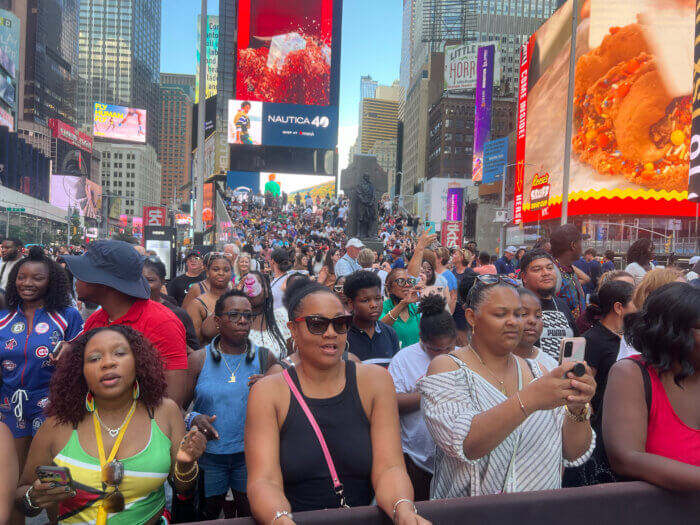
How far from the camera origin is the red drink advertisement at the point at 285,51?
46500 mm

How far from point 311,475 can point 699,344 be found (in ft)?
5.25

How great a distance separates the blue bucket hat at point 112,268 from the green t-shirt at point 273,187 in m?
51.7

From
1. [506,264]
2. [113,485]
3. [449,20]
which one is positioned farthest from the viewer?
[449,20]

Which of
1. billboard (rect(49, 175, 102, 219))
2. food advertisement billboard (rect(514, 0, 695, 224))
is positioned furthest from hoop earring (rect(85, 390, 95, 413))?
billboard (rect(49, 175, 102, 219))

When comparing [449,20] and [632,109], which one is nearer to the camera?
[632,109]

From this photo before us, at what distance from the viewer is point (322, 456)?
2.22 meters

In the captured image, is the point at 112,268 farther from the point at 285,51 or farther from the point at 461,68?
the point at 461,68

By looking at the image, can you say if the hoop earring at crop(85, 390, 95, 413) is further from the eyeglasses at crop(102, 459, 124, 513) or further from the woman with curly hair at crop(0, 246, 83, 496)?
the woman with curly hair at crop(0, 246, 83, 496)

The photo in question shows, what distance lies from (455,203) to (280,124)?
1431 inches

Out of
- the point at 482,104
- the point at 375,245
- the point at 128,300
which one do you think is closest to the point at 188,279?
the point at 128,300

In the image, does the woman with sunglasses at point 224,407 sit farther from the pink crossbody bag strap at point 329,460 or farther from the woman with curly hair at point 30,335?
the pink crossbody bag strap at point 329,460

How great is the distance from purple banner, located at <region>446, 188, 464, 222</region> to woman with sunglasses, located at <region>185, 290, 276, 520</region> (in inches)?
2962

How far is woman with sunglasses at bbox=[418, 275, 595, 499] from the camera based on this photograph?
7.37ft

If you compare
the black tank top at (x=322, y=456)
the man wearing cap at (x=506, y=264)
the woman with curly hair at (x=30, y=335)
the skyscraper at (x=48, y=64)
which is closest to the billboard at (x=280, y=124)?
the man wearing cap at (x=506, y=264)
